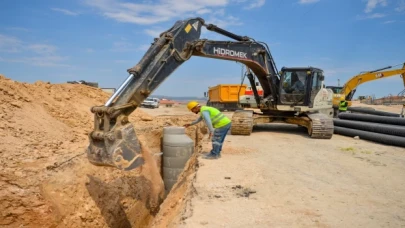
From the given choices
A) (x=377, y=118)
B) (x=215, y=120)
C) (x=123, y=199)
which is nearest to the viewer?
(x=215, y=120)

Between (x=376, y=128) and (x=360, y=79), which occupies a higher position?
(x=360, y=79)

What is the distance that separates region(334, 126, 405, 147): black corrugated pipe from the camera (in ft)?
32.0

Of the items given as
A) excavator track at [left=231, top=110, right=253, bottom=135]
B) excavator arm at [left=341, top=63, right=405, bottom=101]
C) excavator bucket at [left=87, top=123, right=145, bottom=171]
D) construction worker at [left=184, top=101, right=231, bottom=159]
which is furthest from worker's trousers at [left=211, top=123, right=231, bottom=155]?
excavator arm at [left=341, top=63, right=405, bottom=101]

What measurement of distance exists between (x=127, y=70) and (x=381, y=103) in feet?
151

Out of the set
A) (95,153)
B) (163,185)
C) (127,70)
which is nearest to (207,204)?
(95,153)

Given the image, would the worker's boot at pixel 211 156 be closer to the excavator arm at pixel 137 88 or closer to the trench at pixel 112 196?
the trench at pixel 112 196

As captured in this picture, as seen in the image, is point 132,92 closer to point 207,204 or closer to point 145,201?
point 207,204

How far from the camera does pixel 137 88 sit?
18.8 ft

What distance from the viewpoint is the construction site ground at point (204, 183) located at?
4.26 m

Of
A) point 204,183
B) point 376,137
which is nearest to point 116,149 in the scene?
point 204,183

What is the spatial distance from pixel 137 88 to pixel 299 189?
3.20 m

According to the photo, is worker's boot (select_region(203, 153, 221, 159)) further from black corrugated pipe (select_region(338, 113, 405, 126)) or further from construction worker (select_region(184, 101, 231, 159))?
black corrugated pipe (select_region(338, 113, 405, 126))

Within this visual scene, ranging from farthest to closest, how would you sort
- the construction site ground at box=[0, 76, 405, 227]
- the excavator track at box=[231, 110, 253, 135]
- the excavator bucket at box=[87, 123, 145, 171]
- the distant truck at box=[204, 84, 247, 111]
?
the distant truck at box=[204, 84, 247, 111]
the excavator track at box=[231, 110, 253, 135]
the excavator bucket at box=[87, 123, 145, 171]
the construction site ground at box=[0, 76, 405, 227]

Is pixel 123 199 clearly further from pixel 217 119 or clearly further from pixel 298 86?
pixel 298 86
